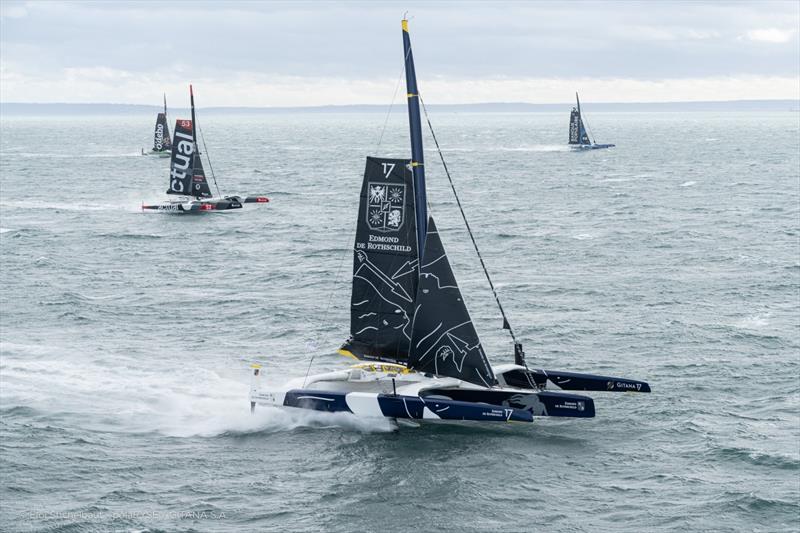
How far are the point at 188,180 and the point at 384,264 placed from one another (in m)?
56.4

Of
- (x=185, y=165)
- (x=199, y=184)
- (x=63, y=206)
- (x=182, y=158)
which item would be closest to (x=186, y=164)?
(x=185, y=165)

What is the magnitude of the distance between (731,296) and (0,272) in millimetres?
39281

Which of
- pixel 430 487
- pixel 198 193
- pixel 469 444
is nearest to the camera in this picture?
pixel 430 487

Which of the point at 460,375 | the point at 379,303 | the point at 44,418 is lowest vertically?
the point at 44,418

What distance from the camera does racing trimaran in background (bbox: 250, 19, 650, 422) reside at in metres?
30.1

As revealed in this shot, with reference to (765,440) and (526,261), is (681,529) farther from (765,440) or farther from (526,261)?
(526,261)

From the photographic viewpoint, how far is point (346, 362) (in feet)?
128

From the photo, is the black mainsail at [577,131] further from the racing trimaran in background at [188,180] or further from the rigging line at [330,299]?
the rigging line at [330,299]

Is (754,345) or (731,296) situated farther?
(731,296)

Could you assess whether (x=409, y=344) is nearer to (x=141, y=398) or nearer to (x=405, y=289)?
(x=405, y=289)

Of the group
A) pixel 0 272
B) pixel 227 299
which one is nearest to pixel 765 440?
pixel 227 299

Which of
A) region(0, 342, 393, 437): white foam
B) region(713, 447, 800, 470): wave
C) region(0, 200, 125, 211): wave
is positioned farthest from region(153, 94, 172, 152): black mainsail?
region(713, 447, 800, 470): wave

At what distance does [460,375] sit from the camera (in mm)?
31312

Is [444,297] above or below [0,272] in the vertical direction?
above
